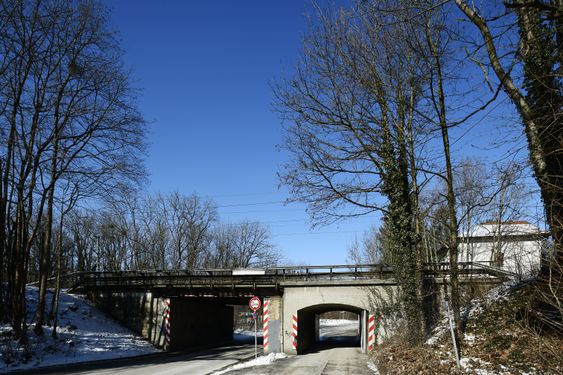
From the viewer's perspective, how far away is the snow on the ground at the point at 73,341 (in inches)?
715

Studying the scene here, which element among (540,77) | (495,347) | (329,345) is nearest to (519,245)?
(495,347)

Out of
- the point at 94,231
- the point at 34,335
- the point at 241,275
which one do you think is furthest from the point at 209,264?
the point at 34,335

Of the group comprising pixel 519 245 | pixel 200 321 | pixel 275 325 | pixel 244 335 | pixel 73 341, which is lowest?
pixel 244 335

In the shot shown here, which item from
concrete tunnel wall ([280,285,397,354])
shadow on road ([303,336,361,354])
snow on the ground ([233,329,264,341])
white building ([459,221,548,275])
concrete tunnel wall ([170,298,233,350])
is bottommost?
snow on the ground ([233,329,264,341])

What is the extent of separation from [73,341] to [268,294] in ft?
34.5

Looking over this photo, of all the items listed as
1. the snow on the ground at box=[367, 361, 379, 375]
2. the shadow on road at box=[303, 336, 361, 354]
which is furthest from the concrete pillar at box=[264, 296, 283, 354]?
the snow on the ground at box=[367, 361, 379, 375]

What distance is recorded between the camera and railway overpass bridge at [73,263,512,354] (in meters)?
23.2

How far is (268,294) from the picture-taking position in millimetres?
25484

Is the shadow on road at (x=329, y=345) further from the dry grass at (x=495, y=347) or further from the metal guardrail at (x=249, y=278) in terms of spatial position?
the dry grass at (x=495, y=347)

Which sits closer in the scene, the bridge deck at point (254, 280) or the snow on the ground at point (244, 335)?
the bridge deck at point (254, 280)

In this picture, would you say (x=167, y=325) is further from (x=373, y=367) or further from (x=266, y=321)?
(x=373, y=367)

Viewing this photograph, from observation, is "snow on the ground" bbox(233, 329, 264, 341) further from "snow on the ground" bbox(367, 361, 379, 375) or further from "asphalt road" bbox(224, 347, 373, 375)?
"snow on the ground" bbox(367, 361, 379, 375)

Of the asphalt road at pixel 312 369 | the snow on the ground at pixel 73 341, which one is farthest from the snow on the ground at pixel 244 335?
the asphalt road at pixel 312 369

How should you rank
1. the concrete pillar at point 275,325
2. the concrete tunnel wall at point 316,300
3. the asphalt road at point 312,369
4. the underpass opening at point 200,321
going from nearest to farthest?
the asphalt road at point 312,369 < the concrete tunnel wall at point 316,300 < the concrete pillar at point 275,325 < the underpass opening at point 200,321
